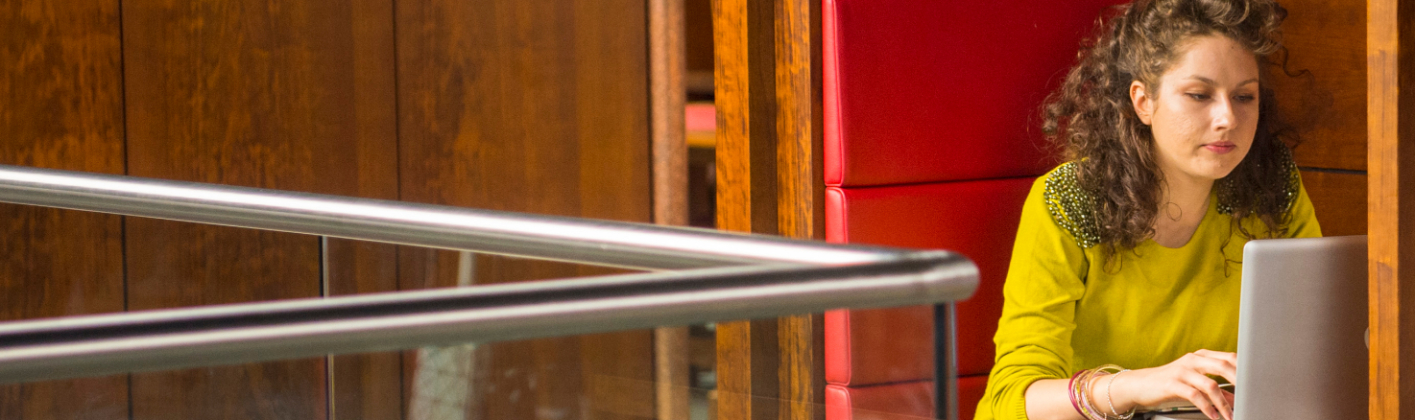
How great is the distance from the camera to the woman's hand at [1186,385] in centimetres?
144

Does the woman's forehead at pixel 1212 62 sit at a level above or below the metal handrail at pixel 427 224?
above

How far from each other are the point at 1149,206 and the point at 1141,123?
0.41 ft

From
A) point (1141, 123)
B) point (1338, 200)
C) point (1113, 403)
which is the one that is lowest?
point (1113, 403)

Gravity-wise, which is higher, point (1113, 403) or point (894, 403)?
point (894, 403)

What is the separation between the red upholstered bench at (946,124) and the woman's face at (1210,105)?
262mm

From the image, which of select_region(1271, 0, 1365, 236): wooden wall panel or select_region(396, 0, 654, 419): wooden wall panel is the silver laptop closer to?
select_region(1271, 0, 1365, 236): wooden wall panel

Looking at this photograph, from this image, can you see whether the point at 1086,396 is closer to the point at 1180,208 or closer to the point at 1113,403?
the point at 1113,403

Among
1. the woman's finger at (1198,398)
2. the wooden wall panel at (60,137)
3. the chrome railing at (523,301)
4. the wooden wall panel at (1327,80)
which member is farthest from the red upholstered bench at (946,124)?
the chrome railing at (523,301)

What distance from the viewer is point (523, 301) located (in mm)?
501

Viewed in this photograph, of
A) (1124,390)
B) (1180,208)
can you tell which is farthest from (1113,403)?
(1180,208)

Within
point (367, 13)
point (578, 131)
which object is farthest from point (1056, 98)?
point (367, 13)

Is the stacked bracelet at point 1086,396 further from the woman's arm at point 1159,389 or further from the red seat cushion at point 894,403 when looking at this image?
the red seat cushion at point 894,403

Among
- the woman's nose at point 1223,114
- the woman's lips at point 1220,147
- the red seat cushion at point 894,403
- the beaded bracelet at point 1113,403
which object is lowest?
the beaded bracelet at point 1113,403

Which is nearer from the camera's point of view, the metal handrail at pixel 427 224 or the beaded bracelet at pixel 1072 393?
the metal handrail at pixel 427 224
